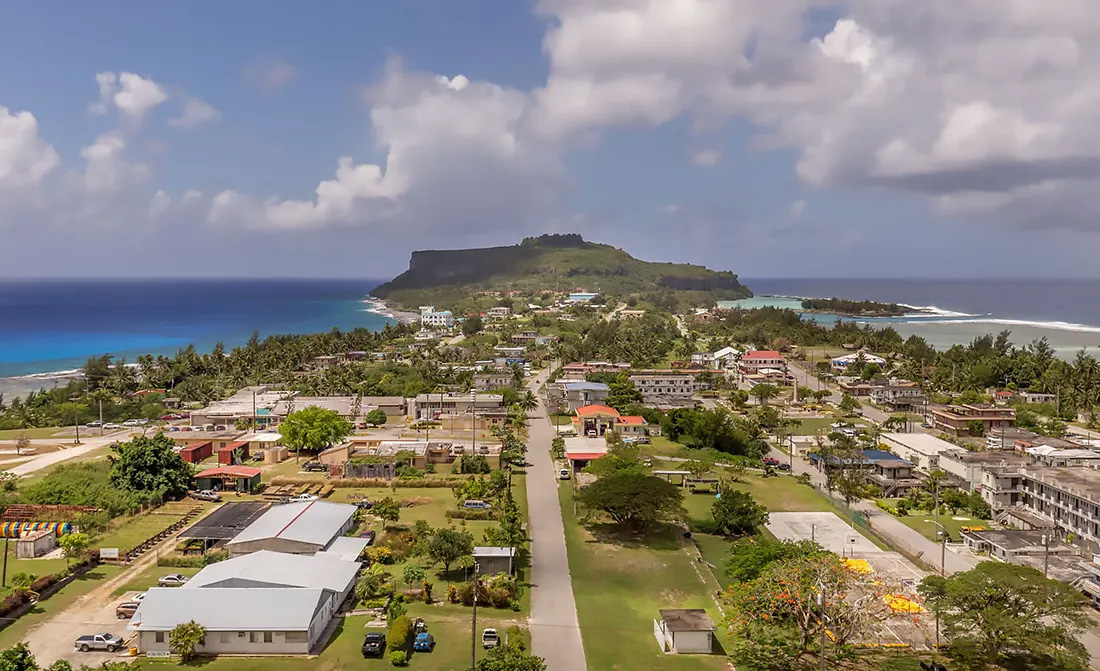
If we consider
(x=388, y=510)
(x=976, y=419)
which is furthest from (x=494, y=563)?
(x=976, y=419)

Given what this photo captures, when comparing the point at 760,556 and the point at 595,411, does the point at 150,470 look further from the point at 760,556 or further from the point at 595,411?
the point at 760,556

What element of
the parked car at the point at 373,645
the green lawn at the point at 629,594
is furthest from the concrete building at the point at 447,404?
the parked car at the point at 373,645

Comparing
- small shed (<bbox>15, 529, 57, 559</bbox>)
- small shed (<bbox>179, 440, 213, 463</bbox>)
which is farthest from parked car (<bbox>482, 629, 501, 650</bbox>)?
small shed (<bbox>179, 440, 213, 463</bbox>)

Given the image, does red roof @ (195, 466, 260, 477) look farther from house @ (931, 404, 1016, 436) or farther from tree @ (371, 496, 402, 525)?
house @ (931, 404, 1016, 436)

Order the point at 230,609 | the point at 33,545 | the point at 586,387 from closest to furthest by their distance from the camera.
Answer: the point at 230,609 < the point at 33,545 < the point at 586,387

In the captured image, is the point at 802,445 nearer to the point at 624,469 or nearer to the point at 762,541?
the point at 624,469

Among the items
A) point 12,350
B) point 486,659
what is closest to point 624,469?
point 486,659

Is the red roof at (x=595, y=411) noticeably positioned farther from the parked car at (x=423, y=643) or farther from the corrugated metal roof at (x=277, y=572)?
the parked car at (x=423, y=643)
